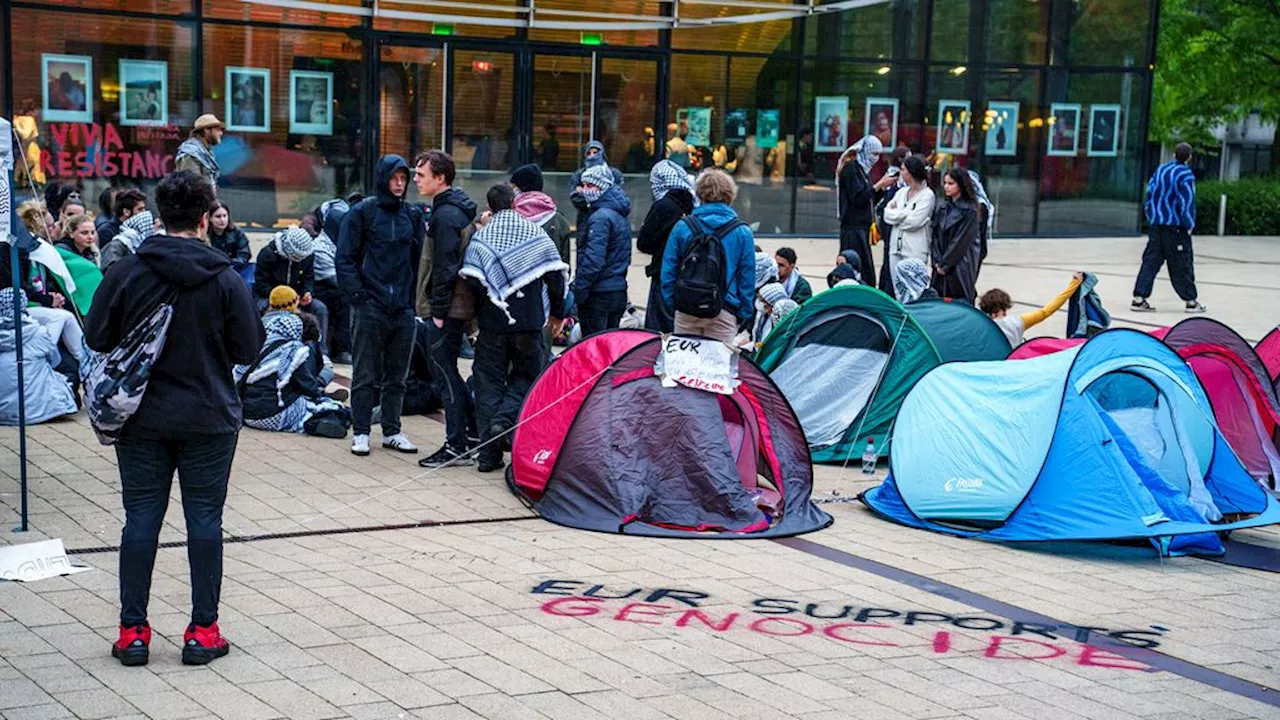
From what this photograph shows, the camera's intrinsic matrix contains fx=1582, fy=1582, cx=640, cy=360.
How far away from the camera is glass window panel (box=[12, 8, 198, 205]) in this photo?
64.0 feet

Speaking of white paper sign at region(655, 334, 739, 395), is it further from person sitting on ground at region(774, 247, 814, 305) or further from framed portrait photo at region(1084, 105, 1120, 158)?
framed portrait photo at region(1084, 105, 1120, 158)

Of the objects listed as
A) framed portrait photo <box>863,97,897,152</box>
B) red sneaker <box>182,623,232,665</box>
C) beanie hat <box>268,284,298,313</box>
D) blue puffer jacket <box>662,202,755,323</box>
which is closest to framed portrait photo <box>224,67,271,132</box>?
framed portrait photo <box>863,97,897,152</box>

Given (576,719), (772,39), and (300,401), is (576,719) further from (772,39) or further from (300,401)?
(772,39)

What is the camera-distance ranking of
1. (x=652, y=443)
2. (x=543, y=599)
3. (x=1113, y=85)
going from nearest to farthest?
(x=543, y=599) < (x=652, y=443) < (x=1113, y=85)

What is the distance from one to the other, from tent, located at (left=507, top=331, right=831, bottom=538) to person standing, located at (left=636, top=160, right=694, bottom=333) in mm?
2497

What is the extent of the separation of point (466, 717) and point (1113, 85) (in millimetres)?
23695

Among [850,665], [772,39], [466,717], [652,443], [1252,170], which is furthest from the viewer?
[1252,170]

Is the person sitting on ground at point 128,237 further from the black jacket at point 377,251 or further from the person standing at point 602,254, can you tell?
the person standing at point 602,254

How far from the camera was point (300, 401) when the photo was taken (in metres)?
10.4

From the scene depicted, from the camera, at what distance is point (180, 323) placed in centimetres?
571

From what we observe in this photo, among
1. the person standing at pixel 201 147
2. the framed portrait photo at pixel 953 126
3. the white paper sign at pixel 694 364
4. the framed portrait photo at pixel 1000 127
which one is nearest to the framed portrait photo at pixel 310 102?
the person standing at pixel 201 147

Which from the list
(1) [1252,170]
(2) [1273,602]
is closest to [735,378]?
(2) [1273,602]

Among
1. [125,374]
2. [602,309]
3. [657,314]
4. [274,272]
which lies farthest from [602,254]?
[125,374]

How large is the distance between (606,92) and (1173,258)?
8.79 metres
